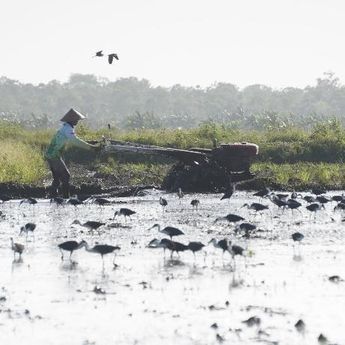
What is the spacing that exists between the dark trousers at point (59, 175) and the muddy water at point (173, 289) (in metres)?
3.76

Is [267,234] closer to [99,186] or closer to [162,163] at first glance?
[99,186]

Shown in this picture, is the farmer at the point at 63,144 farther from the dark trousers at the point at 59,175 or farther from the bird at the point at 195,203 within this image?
the bird at the point at 195,203

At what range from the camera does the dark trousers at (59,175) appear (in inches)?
882

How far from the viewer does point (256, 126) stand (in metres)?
61.2

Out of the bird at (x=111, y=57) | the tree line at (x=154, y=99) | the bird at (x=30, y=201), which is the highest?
the tree line at (x=154, y=99)

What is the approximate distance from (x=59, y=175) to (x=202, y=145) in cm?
1126

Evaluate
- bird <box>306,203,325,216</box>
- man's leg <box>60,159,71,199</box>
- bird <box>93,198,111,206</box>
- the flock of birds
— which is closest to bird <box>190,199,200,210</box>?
the flock of birds

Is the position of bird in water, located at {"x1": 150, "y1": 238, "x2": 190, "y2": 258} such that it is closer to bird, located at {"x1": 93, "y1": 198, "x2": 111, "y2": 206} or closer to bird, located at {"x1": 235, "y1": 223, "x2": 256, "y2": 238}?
bird, located at {"x1": 235, "y1": 223, "x2": 256, "y2": 238}

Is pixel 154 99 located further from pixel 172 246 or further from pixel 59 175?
pixel 172 246

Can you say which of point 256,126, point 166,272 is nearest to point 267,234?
point 166,272

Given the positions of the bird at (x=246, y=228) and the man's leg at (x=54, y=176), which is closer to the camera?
the bird at (x=246, y=228)

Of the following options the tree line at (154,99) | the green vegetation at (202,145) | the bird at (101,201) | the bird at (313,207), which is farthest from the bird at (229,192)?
the tree line at (154,99)

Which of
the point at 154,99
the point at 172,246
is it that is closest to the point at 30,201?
the point at 172,246

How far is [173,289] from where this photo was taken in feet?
40.5
